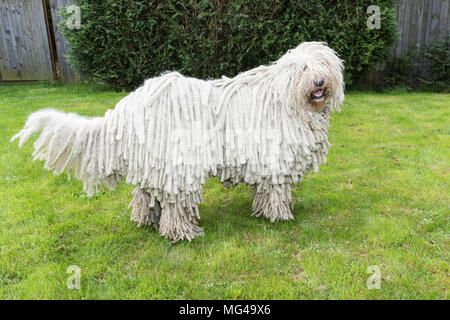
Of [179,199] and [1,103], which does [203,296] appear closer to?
[179,199]

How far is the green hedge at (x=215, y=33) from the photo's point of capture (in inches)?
320

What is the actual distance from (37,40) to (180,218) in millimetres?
9763

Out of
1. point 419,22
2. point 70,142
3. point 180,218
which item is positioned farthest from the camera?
point 419,22

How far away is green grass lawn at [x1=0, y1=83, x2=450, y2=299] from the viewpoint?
2.90 m

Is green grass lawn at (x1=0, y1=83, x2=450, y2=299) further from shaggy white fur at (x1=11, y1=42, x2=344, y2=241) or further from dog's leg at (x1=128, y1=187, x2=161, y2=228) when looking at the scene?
shaggy white fur at (x1=11, y1=42, x2=344, y2=241)

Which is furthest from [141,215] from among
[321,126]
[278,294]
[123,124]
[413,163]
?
[413,163]

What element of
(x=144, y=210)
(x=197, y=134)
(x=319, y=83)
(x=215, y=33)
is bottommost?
(x=144, y=210)

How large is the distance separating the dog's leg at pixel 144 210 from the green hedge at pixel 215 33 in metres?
5.37

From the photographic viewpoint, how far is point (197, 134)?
3193 mm

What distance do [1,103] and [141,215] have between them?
21.1 ft

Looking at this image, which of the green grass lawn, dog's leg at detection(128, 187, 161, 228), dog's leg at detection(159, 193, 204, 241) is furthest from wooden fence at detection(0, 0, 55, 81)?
dog's leg at detection(159, 193, 204, 241)

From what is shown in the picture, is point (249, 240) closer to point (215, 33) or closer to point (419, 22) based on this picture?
point (215, 33)

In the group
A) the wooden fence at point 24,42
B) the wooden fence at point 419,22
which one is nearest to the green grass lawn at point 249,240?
the wooden fence at point 419,22

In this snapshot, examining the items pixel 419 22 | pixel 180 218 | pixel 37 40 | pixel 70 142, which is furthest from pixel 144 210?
pixel 37 40
